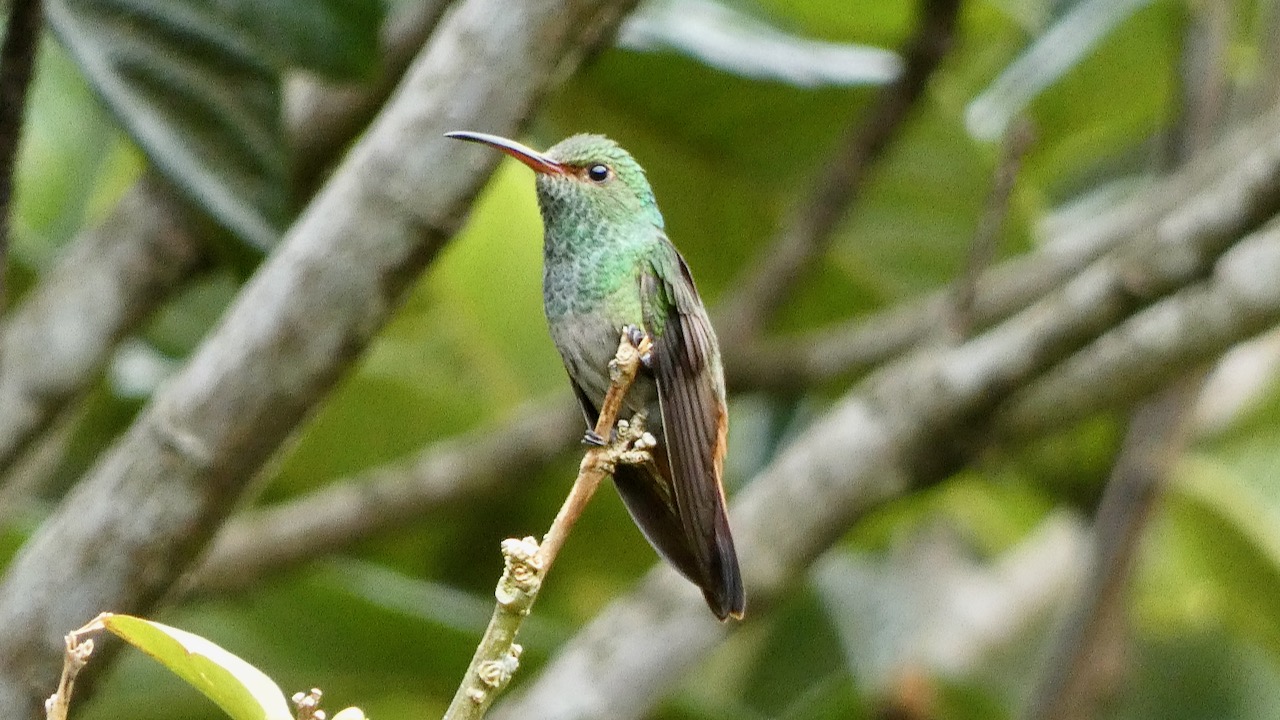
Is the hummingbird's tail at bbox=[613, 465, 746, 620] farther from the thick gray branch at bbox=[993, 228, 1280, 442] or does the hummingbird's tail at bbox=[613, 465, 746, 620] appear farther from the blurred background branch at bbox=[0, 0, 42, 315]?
the thick gray branch at bbox=[993, 228, 1280, 442]

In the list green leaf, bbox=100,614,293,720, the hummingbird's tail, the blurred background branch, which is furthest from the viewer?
the blurred background branch

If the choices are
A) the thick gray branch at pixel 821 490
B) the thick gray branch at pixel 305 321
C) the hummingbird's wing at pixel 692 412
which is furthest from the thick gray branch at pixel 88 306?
the hummingbird's wing at pixel 692 412

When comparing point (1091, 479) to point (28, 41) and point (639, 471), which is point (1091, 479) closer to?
point (639, 471)

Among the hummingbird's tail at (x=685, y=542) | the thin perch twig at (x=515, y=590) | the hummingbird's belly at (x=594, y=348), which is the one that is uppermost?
the hummingbird's belly at (x=594, y=348)

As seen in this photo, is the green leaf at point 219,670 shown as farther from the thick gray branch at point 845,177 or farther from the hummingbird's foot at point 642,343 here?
the thick gray branch at point 845,177

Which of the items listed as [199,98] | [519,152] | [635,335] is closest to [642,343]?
[635,335]

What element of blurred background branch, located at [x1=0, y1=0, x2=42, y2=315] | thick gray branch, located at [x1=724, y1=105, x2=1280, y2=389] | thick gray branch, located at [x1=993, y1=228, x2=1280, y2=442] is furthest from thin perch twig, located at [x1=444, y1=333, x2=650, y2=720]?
thick gray branch, located at [x1=724, y1=105, x2=1280, y2=389]
